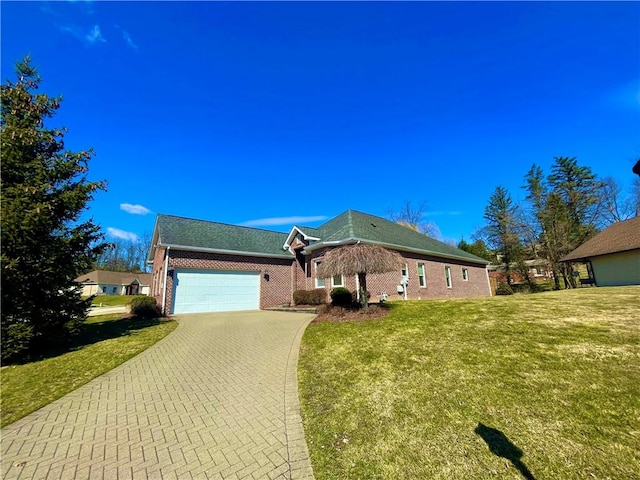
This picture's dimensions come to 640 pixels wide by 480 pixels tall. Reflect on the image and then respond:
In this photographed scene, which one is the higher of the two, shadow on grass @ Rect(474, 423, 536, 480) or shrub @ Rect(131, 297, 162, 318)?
shrub @ Rect(131, 297, 162, 318)

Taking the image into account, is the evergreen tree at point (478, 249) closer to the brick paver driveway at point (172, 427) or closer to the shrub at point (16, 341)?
the brick paver driveway at point (172, 427)

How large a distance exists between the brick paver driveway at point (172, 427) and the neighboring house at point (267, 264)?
354 inches

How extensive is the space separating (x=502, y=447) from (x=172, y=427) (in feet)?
14.2

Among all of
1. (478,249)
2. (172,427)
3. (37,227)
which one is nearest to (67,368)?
(37,227)

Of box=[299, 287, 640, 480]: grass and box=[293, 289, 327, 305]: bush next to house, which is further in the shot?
box=[293, 289, 327, 305]: bush next to house

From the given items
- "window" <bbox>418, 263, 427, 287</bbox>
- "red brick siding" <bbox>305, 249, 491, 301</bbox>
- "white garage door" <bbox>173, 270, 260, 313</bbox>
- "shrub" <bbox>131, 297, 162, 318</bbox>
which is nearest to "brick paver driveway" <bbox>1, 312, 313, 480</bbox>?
"shrub" <bbox>131, 297, 162, 318</bbox>

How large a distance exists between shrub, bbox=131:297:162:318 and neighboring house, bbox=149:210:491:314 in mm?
518

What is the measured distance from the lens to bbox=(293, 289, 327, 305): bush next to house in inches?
625

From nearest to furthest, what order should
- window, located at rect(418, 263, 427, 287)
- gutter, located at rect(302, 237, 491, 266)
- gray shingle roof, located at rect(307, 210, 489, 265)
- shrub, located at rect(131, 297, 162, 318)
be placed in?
shrub, located at rect(131, 297, 162, 318) < gutter, located at rect(302, 237, 491, 266) < gray shingle roof, located at rect(307, 210, 489, 265) < window, located at rect(418, 263, 427, 287)

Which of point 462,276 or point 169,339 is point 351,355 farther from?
point 462,276

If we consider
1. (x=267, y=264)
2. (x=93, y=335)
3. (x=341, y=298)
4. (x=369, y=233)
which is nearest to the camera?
(x=93, y=335)

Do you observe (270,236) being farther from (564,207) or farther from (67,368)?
(564,207)

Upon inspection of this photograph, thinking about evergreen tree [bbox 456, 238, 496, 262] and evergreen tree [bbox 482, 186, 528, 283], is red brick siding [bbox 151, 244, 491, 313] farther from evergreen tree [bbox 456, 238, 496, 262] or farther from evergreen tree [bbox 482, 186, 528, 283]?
evergreen tree [bbox 456, 238, 496, 262]

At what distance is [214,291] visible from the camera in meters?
16.4
